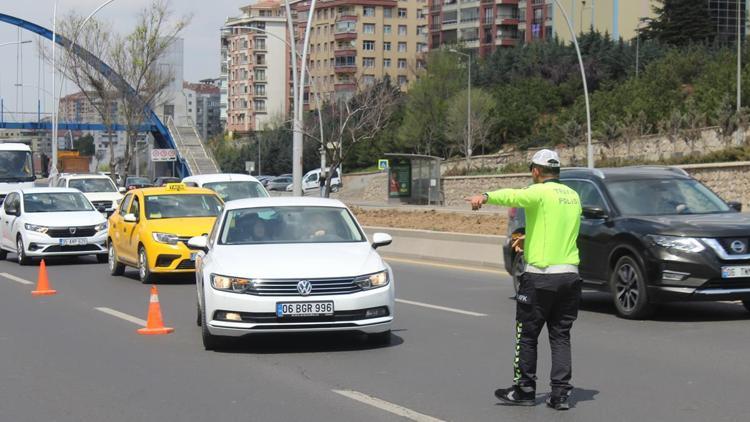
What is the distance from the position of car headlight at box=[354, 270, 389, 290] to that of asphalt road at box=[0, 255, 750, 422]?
2.07 ft

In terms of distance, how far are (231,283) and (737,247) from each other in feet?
18.3

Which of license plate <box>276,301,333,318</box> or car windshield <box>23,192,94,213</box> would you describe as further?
car windshield <box>23,192,94,213</box>

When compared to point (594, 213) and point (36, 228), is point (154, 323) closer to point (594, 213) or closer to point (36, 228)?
point (594, 213)

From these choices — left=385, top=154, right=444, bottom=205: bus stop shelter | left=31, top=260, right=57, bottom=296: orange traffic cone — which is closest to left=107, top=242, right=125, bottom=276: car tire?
left=31, top=260, right=57, bottom=296: orange traffic cone

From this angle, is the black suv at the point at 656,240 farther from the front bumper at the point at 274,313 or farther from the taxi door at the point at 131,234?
the taxi door at the point at 131,234

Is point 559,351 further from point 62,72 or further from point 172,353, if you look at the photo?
point 62,72

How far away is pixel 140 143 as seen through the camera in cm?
10962

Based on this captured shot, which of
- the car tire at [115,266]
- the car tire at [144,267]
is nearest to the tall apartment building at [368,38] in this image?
the car tire at [115,266]

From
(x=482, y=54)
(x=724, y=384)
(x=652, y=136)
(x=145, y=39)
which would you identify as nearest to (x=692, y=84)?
(x=652, y=136)

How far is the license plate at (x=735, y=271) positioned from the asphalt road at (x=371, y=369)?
542 mm

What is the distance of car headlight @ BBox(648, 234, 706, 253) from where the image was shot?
12219 mm

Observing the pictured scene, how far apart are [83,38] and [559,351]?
50530mm

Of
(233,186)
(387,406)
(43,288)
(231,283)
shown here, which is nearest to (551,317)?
(387,406)

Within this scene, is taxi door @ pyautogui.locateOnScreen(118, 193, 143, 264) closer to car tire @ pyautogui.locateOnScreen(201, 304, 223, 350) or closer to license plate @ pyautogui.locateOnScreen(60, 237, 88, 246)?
license plate @ pyautogui.locateOnScreen(60, 237, 88, 246)
